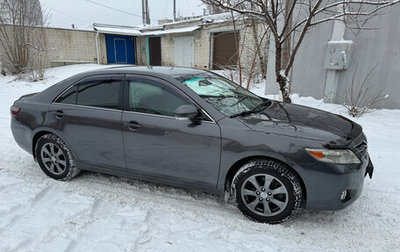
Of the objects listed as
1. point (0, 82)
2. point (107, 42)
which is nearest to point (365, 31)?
point (0, 82)

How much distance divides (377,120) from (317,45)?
2.51 meters

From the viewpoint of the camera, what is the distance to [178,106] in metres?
2.84

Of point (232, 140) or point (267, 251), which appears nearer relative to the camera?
point (267, 251)

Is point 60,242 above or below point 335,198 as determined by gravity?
below

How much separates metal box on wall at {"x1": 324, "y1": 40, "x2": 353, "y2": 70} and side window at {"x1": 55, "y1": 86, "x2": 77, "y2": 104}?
5957mm

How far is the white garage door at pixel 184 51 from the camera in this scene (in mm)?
18672

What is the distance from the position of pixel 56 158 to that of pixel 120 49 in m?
20.2

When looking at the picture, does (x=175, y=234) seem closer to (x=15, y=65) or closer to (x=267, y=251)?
(x=267, y=251)

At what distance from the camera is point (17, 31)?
14.5 meters

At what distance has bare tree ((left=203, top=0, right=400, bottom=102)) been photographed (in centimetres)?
496

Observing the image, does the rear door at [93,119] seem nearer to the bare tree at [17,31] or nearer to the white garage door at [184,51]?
the bare tree at [17,31]

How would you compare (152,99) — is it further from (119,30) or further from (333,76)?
(119,30)

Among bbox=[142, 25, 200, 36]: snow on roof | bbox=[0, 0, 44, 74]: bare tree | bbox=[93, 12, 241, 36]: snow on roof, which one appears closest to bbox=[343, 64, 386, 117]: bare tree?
bbox=[93, 12, 241, 36]: snow on roof

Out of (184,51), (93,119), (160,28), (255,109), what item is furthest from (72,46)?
(255,109)
